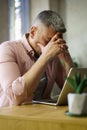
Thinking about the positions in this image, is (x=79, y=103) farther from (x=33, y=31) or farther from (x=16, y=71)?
(x=33, y=31)

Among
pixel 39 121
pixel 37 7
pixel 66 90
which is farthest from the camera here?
pixel 37 7

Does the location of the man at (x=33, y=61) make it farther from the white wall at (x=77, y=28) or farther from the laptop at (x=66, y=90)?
the white wall at (x=77, y=28)

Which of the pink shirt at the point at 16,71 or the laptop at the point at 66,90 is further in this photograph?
the pink shirt at the point at 16,71

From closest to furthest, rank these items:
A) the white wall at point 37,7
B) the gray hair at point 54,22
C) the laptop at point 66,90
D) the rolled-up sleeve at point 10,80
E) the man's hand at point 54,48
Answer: the laptop at point 66,90, the rolled-up sleeve at point 10,80, the man's hand at point 54,48, the gray hair at point 54,22, the white wall at point 37,7

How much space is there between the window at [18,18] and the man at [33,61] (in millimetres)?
1066

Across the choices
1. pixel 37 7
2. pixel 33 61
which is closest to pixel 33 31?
pixel 33 61

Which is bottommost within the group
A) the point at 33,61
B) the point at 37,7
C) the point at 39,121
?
the point at 39,121

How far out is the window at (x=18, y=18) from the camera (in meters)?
2.86

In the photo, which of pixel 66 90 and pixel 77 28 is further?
pixel 77 28

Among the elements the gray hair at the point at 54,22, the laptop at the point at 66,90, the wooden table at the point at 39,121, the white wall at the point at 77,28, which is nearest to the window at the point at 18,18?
the white wall at the point at 77,28

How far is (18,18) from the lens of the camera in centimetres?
295

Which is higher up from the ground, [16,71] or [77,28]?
[77,28]

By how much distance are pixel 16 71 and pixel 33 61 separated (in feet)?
0.77

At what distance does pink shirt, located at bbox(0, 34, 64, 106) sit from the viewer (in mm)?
1391
